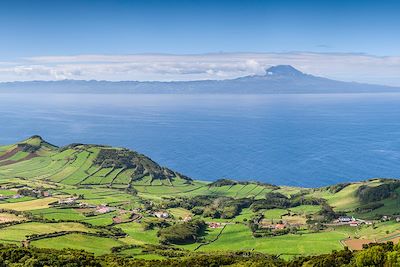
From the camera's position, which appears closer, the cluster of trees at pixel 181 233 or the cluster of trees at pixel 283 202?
the cluster of trees at pixel 181 233

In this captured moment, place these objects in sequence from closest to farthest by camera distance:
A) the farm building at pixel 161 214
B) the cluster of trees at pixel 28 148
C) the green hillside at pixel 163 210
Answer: the green hillside at pixel 163 210
the farm building at pixel 161 214
the cluster of trees at pixel 28 148

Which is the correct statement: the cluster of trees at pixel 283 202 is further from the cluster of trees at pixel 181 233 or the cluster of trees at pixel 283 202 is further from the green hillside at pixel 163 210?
the cluster of trees at pixel 181 233

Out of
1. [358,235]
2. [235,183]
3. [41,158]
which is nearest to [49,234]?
[358,235]

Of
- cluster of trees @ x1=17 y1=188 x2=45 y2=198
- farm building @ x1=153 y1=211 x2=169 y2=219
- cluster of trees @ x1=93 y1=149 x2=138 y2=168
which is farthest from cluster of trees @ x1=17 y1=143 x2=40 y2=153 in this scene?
farm building @ x1=153 y1=211 x2=169 y2=219

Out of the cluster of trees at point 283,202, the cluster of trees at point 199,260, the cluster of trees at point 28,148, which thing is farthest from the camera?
the cluster of trees at point 28,148

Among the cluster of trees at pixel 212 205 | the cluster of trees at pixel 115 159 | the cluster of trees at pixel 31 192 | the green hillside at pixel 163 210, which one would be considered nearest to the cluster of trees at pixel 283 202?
the green hillside at pixel 163 210

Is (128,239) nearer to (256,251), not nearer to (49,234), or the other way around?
(49,234)

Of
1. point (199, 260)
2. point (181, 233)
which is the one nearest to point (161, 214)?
point (181, 233)

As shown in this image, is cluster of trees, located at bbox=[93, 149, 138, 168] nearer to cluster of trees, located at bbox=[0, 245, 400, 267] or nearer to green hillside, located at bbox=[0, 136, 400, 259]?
green hillside, located at bbox=[0, 136, 400, 259]
